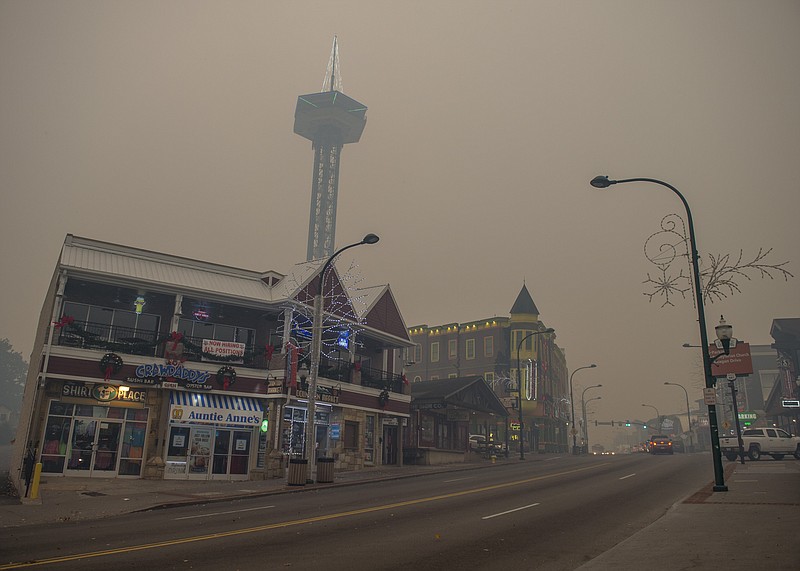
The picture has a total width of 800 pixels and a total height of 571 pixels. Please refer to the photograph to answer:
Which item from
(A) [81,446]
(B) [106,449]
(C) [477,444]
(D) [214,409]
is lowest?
(B) [106,449]

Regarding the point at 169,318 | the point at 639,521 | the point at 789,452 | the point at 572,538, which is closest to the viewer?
the point at 572,538

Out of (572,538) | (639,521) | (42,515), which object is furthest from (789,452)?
(42,515)

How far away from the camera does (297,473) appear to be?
966 inches

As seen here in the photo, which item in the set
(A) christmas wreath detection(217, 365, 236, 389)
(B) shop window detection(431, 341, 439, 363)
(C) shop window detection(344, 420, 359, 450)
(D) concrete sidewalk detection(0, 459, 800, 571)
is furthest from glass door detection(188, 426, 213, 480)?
(B) shop window detection(431, 341, 439, 363)

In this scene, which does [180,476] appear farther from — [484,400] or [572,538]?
[484,400]

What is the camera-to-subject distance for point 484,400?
4988cm

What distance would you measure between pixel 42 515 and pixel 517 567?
13.4m

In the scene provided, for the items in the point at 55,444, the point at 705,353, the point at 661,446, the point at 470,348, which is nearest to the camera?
the point at 705,353

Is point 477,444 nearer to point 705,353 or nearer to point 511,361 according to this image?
point 511,361

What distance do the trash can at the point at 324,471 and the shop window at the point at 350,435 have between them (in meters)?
9.57

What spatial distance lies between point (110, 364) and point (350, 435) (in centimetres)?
1417

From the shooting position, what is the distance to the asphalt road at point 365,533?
9492 mm

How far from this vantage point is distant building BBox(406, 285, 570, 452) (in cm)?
7975

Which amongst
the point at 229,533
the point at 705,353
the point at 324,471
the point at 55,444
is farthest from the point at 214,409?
the point at 705,353
